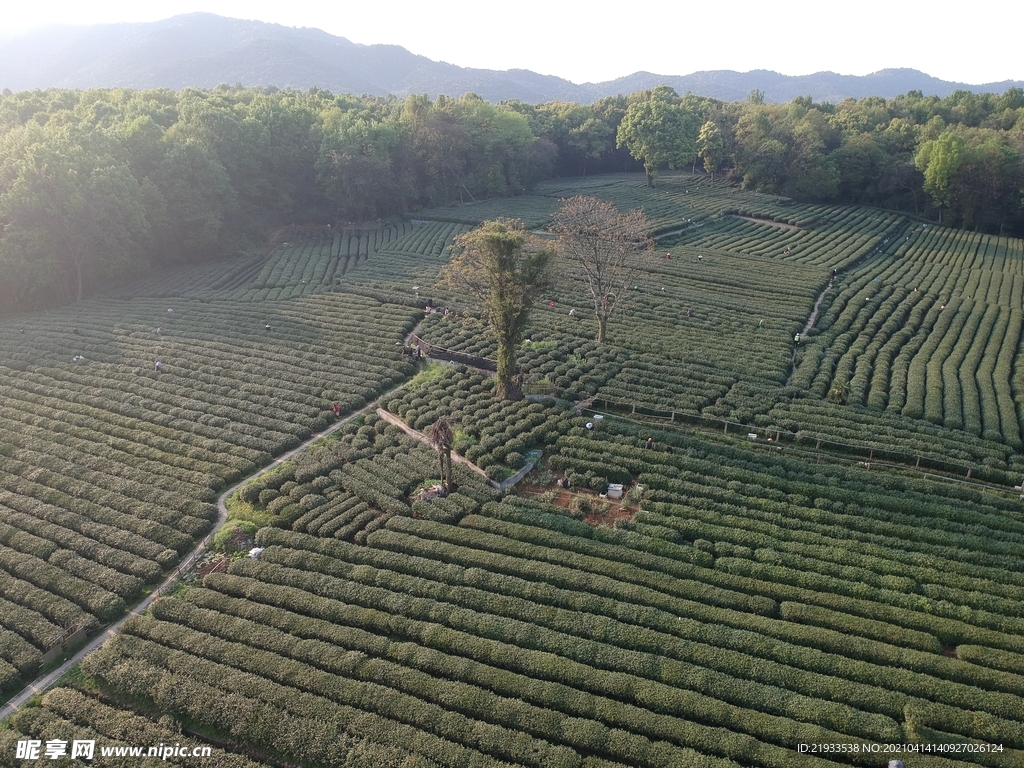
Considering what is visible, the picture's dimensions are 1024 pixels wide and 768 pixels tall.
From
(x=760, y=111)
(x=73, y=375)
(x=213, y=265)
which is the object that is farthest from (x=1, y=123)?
(x=760, y=111)

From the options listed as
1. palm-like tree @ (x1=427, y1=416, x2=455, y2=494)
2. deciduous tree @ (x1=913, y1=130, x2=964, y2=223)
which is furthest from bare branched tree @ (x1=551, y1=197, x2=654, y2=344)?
Result: deciduous tree @ (x1=913, y1=130, x2=964, y2=223)

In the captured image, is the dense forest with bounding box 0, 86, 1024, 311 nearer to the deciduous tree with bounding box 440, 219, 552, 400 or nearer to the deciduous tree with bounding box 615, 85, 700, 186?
the deciduous tree with bounding box 615, 85, 700, 186

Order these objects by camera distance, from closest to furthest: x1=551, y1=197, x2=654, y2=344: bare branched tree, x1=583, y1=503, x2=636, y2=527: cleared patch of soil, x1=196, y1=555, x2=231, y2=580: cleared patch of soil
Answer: x1=196, y1=555, x2=231, y2=580: cleared patch of soil < x1=583, y1=503, x2=636, y2=527: cleared patch of soil < x1=551, y1=197, x2=654, y2=344: bare branched tree

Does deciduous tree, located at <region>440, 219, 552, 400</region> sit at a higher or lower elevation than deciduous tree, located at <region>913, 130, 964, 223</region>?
lower

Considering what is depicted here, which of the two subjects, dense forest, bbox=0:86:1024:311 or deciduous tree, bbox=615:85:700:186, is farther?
deciduous tree, bbox=615:85:700:186

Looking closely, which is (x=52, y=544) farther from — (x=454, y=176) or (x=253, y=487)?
(x=454, y=176)

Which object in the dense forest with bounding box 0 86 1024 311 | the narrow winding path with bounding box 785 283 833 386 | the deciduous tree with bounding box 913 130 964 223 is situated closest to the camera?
the narrow winding path with bounding box 785 283 833 386

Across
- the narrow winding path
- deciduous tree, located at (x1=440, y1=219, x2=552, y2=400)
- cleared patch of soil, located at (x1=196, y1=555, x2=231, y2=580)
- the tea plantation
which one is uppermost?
deciduous tree, located at (x1=440, y1=219, x2=552, y2=400)
